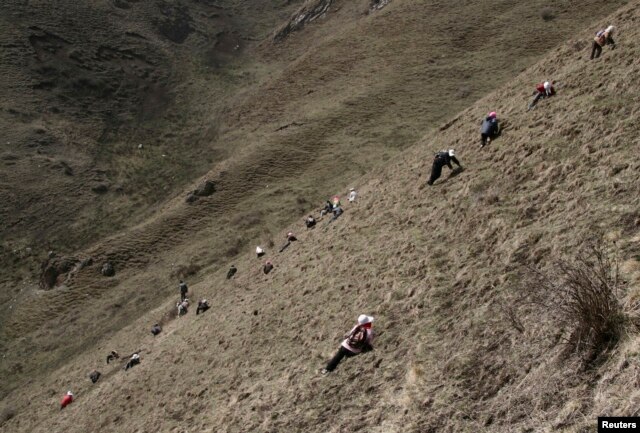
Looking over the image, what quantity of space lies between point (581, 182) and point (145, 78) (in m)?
80.1

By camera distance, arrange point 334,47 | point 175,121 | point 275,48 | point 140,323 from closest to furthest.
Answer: point 140,323 → point 334,47 → point 175,121 → point 275,48

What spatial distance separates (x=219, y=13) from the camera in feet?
334

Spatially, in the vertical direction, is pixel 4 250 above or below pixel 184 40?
below

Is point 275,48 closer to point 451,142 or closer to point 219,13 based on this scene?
point 219,13

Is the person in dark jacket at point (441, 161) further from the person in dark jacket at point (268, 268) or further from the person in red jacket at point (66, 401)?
the person in red jacket at point (66, 401)

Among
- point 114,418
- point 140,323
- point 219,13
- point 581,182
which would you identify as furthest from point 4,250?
point 219,13

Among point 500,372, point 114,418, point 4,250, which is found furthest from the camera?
point 4,250

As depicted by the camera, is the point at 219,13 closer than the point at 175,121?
No

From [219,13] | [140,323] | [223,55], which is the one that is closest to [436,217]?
[140,323]

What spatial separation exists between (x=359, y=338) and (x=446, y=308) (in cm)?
206

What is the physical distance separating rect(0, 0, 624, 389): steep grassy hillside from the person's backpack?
82.0 ft

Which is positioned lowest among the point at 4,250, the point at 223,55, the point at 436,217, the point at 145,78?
the point at 4,250

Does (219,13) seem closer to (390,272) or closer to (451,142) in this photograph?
(451,142)

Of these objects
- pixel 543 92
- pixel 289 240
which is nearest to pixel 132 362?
pixel 289 240
